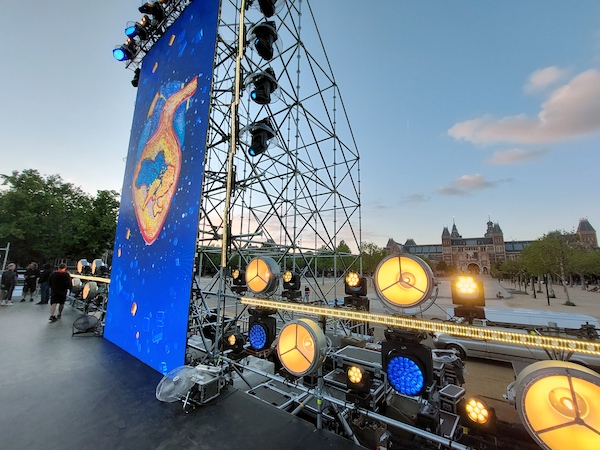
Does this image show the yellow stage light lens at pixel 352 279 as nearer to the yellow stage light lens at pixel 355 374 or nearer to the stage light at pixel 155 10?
the yellow stage light lens at pixel 355 374

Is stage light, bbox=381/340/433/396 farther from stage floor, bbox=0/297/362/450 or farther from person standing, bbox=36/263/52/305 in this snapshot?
person standing, bbox=36/263/52/305

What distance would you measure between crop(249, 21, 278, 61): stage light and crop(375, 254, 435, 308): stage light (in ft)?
18.8

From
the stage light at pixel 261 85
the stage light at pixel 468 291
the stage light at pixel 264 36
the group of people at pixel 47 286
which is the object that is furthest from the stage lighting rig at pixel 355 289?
the group of people at pixel 47 286

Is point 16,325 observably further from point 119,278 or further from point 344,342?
point 344,342

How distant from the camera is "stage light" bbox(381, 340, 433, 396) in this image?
232 cm

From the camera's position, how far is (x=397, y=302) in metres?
2.45

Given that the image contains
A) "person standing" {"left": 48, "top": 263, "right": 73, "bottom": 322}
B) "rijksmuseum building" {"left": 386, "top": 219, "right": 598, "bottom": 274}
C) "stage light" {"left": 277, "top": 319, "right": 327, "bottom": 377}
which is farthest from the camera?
"rijksmuseum building" {"left": 386, "top": 219, "right": 598, "bottom": 274}

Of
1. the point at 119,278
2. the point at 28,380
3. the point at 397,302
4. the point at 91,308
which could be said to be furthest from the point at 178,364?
the point at 91,308

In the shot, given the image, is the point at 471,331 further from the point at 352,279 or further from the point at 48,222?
the point at 48,222

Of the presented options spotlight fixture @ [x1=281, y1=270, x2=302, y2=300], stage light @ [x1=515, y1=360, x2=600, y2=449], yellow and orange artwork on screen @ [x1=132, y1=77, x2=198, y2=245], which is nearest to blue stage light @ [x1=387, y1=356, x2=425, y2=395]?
stage light @ [x1=515, y1=360, x2=600, y2=449]

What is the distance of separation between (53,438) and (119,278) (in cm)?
457

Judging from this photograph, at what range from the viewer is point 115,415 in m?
3.48

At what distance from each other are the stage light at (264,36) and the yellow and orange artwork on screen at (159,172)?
64.7 inches

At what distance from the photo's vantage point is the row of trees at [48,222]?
874 inches
